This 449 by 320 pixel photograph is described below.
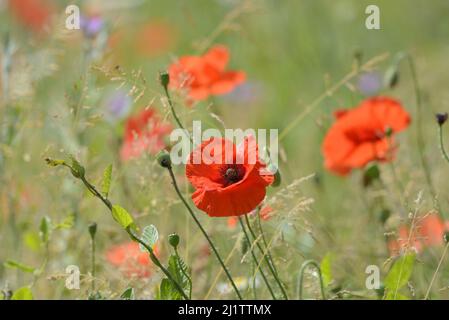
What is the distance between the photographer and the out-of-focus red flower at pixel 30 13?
3.69 metres

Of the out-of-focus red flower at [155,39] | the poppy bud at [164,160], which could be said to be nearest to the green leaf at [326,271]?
the poppy bud at [164,160]

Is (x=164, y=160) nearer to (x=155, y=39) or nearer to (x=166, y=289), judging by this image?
(x=166, y=289)

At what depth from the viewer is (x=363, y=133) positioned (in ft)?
6.05

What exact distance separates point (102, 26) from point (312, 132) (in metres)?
1.19

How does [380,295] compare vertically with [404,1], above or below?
below

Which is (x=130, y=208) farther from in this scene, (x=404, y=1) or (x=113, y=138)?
(x=404, y=1)

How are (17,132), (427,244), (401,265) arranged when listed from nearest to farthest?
(401,265) → (427,244) → (17,132)

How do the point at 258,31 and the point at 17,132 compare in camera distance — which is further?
the point at 258,31

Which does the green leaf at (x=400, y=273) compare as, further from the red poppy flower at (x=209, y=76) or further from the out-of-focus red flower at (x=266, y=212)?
the red poppy flower at (x=209, y=76)

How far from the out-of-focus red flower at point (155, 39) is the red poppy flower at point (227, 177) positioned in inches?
97.7

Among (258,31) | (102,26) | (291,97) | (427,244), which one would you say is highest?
(258,31)

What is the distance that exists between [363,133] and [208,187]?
631 mm
